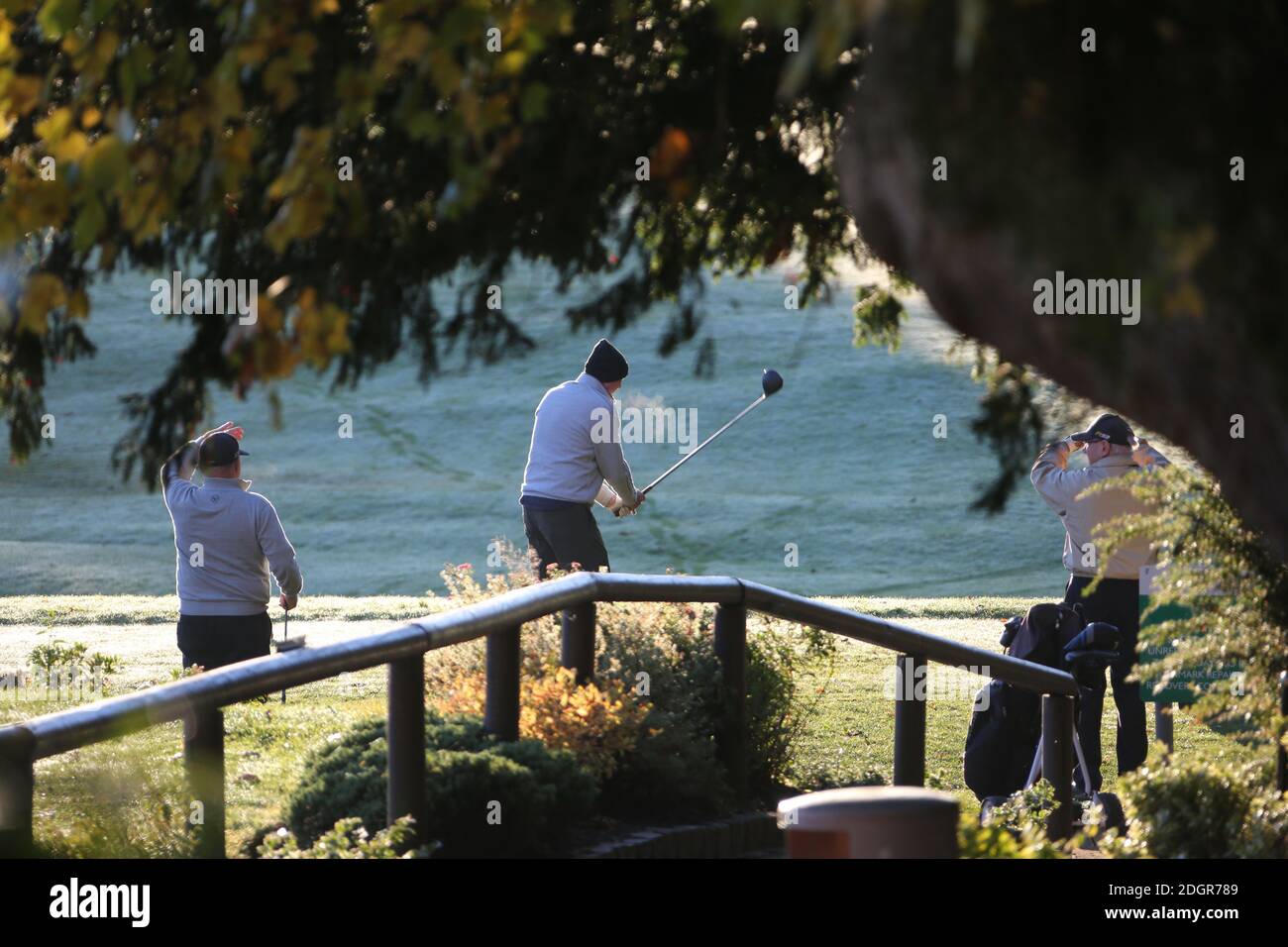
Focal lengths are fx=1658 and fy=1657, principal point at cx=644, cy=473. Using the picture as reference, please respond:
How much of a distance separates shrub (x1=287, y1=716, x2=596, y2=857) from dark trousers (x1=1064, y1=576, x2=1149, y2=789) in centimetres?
399

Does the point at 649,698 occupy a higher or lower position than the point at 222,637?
lower

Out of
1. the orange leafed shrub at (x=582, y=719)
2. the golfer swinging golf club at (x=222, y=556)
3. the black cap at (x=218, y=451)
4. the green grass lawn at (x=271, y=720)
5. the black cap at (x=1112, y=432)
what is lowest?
the green grass lawn at (x=271, y=720)

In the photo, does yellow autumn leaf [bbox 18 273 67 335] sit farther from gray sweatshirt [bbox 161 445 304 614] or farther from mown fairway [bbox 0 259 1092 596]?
mown fairway [bbox 0 259 1092 596]

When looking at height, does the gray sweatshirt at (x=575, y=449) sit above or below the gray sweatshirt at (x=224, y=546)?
above

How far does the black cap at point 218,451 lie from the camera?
8680 millimetres

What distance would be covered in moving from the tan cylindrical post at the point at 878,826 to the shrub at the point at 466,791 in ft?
5.99

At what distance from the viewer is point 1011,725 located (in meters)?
9.18

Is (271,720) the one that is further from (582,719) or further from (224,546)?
(582,719)

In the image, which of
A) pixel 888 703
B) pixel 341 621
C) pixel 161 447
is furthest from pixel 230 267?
pixel 341 621

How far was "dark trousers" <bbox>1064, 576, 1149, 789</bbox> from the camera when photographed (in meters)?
9.55

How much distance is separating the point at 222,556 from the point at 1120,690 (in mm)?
5108

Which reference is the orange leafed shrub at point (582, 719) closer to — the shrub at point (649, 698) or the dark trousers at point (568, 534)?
the shrub at point (649, 698)

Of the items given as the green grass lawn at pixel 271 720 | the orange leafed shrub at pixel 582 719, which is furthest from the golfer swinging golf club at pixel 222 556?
the orange leafed shrub at pixel 582 719

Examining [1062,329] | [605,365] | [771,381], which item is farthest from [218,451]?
[1062,329]
